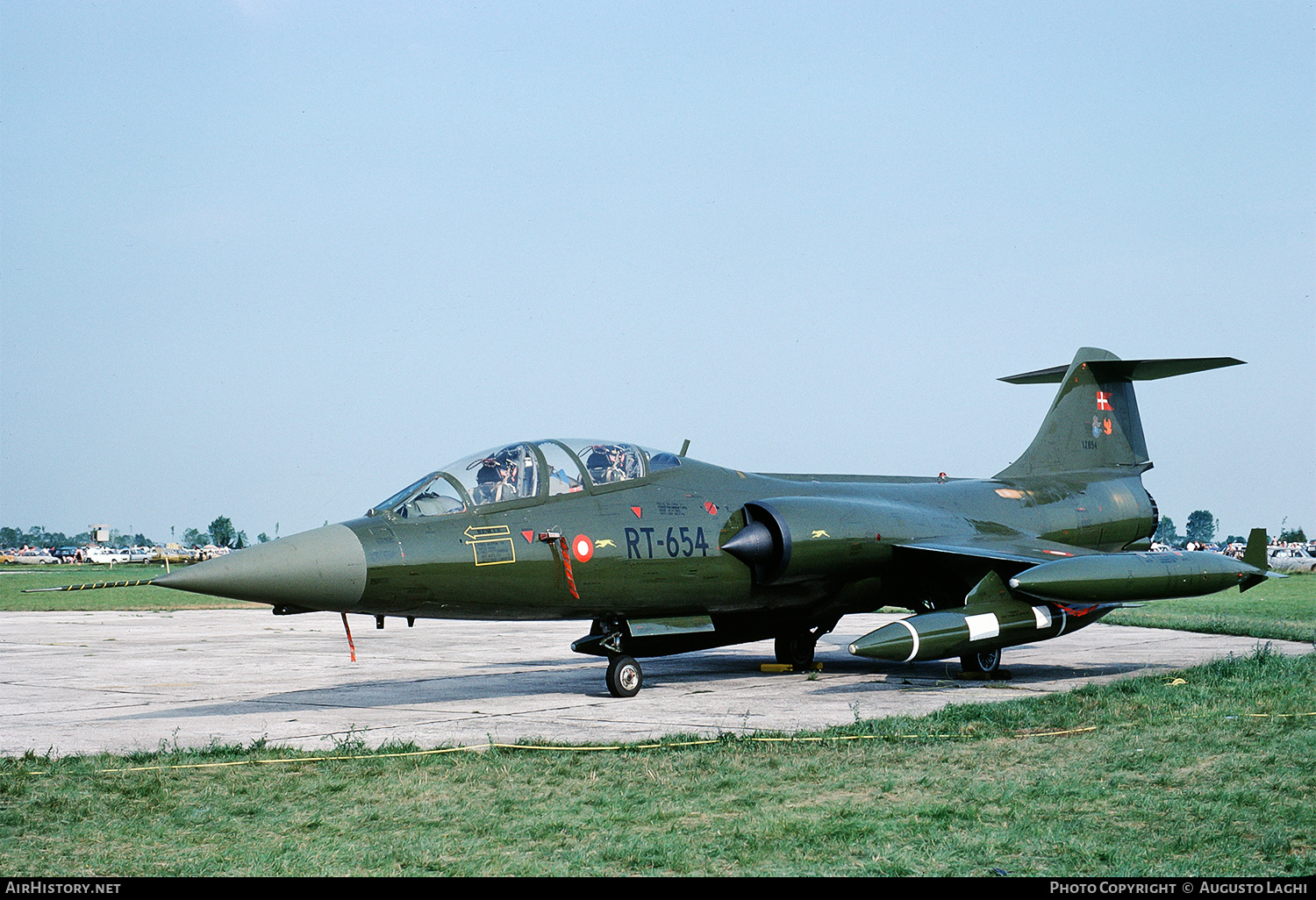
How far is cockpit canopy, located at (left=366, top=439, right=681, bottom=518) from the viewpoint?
423 inches

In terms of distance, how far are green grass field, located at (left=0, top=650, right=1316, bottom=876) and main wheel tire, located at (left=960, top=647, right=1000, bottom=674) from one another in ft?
14.1

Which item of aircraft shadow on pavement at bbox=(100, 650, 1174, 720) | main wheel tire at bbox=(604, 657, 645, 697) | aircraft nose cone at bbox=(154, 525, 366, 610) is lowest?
aircraft shadow on pavement at bbox=(100, 650, 1174, 720)

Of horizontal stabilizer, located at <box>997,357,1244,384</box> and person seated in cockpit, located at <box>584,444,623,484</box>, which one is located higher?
horizontal stabilizer, located at <box>997,357,1244,384</box>

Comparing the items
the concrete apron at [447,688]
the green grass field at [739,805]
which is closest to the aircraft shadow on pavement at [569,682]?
the concrete apron at [447,688]

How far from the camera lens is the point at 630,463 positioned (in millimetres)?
12391

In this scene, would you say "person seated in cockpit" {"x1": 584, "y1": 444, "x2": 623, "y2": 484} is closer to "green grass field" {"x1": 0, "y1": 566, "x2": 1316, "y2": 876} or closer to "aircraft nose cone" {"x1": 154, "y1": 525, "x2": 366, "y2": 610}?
"aircraft nose cone" {"x1": 154, "y1": 525, "x2": 366, "y2": 610}

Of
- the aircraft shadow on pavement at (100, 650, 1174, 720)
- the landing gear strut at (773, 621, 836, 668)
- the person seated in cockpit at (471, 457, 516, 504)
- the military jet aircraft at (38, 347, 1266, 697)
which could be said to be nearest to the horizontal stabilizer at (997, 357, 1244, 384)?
the military jet aircraft at (38, 347, 1266, 697)

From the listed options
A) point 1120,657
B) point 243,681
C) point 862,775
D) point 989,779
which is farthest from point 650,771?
point 1120,657

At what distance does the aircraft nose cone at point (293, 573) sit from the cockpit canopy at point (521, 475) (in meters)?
0.83

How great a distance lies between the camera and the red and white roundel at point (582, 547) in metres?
11.3

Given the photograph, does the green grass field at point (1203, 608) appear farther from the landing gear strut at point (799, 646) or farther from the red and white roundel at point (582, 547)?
the red and white roundel at point (582, 547)

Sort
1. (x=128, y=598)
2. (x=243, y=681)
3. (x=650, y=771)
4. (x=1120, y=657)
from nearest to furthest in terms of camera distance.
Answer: (x=650, y=771) → (x=243, y=681) → (x=1120, y=657) → (x=128, y=598)

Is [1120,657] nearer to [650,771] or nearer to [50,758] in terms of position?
[650,771]

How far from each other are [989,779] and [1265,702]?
13.4 ft
